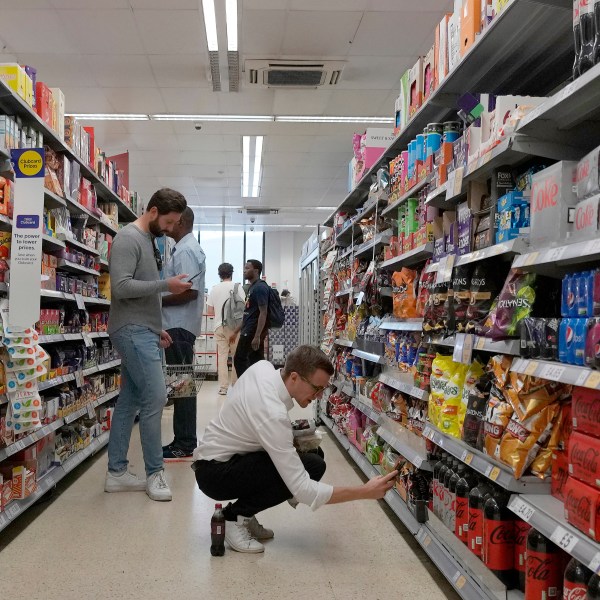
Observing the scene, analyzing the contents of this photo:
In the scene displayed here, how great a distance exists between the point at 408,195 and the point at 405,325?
69 centimetres

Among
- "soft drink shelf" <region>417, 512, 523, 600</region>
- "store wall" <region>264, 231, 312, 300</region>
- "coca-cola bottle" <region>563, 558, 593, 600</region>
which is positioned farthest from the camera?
"store wall" <region>264, 231, 312, 300</region>

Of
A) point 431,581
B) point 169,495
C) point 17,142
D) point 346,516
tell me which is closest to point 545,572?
point 431,581

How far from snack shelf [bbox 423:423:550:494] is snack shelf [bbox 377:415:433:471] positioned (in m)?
0.23

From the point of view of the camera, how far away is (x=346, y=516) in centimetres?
327

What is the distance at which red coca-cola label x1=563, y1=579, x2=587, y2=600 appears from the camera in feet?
4.89

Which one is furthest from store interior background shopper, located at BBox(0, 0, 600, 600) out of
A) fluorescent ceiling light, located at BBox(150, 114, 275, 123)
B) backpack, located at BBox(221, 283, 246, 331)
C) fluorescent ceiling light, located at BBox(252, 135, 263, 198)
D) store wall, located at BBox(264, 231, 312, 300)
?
store wall, located at BBox(264, 231, 312, 300)

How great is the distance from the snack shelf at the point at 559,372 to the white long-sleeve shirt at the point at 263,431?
36.6 inches

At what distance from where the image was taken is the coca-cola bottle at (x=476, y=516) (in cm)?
207

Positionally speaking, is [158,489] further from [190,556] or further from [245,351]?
[245,351]

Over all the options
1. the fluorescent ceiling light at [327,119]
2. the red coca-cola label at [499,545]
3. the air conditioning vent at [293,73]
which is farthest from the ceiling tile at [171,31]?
the red coca-cola label at [499,545]

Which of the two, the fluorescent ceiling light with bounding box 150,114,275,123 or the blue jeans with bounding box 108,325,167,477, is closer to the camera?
the blue jeans with bounding box 108,325,167,477

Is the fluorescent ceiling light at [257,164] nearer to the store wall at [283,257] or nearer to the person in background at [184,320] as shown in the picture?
the person in background at [184,320]

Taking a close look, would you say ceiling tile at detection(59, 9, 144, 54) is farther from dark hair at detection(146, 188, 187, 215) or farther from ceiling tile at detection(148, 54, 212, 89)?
dark hair at detection(146, 188, 187, 215)

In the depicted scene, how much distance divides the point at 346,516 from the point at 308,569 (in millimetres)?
762
